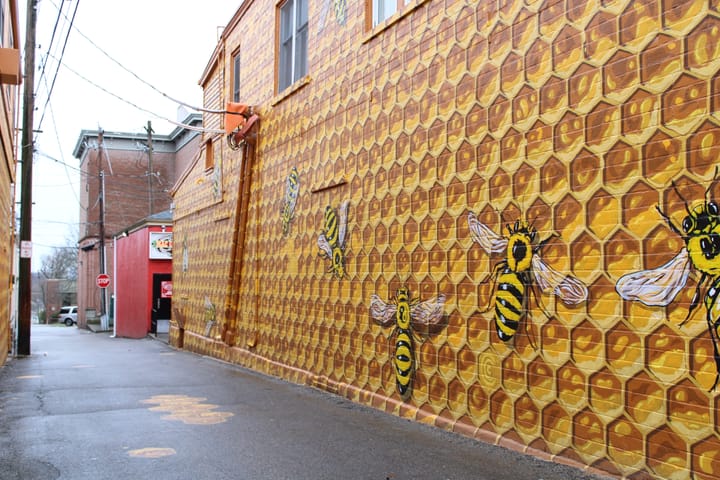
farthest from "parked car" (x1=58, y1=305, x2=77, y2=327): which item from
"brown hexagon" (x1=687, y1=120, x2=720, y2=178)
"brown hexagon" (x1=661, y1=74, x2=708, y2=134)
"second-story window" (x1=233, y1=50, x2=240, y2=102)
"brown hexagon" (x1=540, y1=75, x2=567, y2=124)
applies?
"brown hexagon" (x1=687, y1=120, x2=720, y2=178)

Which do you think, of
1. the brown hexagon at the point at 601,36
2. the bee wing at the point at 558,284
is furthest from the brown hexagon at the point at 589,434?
the brown hexagon at the point at 601,36

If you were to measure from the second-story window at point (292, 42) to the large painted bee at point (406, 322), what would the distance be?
5503 mm

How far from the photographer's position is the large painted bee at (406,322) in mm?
7590

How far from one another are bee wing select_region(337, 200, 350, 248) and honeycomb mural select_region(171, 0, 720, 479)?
0.60 ft

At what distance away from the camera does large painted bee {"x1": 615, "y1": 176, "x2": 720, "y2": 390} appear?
443cm

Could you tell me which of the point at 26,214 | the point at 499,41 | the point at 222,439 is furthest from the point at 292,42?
the point at 26,214

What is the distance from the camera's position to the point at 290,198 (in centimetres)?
1203

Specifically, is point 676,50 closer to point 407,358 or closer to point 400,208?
point 400,208

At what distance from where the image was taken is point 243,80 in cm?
1548

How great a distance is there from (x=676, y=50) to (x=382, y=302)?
4847mm

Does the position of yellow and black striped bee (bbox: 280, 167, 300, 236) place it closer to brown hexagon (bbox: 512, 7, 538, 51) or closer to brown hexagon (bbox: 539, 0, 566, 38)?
brown hexagon (bbox: 512, 7, 538, 51)

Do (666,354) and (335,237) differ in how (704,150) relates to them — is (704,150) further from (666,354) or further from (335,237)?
(335,237)

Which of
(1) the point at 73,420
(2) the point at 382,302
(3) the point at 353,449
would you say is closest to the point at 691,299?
(3) the point at 353,449

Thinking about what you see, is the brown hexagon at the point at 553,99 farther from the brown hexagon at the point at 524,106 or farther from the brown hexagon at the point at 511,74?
the brown hexagon at the point at 511,74
